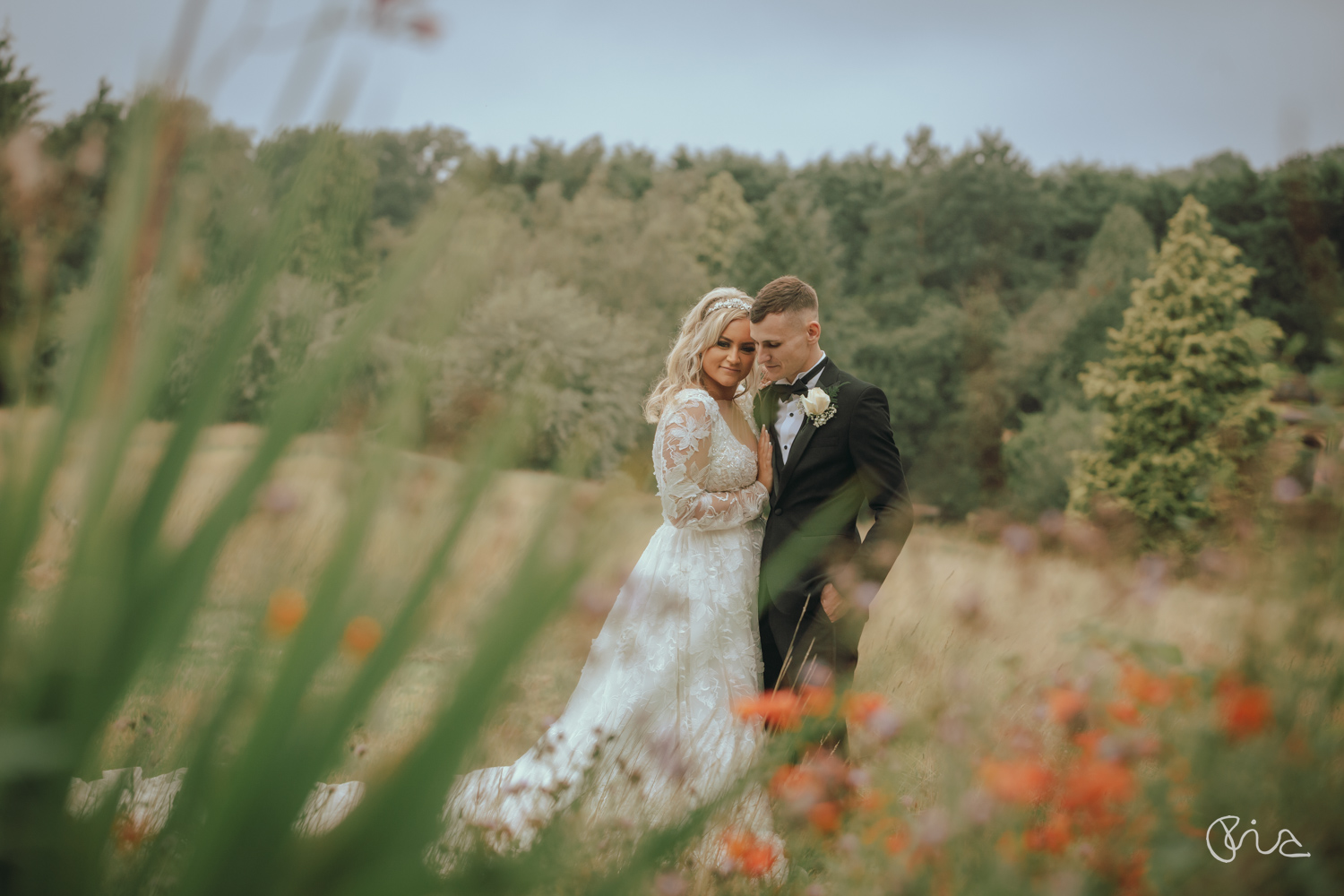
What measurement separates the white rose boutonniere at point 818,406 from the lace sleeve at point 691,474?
0.53m

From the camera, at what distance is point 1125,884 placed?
5.13ft

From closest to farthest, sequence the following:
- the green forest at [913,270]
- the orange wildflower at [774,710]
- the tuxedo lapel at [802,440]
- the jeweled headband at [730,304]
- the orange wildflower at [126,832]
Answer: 1. the orange wildflower at [126,832]
2. the orange wildflower at [774,710]
3. the tuxedo lapel at [802,440]
4. the jeweled headband at [730,304]
5. the green forest at [913,270]

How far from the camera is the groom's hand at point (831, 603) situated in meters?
3.30

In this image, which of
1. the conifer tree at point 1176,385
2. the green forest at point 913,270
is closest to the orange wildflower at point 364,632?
the green forest at point 913,270

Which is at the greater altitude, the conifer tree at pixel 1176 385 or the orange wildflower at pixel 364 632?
the conifer tree at pixel 1176 385

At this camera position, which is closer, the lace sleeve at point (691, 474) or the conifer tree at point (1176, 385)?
the lace sleeve at point (691, 474)

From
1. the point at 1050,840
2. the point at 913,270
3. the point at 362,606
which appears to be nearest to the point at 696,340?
the point at 1050,840

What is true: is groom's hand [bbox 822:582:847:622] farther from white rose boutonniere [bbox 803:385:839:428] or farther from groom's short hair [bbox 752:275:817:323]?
groom's short hair [bbox 752:275:817:323]

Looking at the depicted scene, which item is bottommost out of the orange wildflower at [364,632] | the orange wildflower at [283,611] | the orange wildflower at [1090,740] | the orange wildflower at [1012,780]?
the orange wildflower at [1012,780]

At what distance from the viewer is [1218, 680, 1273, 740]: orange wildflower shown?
1462 mm

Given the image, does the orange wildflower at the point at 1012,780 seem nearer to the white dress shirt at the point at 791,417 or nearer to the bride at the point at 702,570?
the bride at the point at 702,570

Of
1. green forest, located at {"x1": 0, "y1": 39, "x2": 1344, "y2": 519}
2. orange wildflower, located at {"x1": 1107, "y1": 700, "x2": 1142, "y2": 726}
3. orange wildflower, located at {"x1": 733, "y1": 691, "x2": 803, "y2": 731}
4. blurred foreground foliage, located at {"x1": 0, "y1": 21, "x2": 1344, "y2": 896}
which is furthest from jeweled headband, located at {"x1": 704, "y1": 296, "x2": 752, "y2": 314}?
green forest, located at {"x1": 0, "y1": 39, "x2": 1344, "y2": 519}

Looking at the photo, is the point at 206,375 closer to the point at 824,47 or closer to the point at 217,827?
the point at 217,827

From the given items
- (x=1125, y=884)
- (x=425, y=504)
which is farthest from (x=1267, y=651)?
(x=425, y=504)
